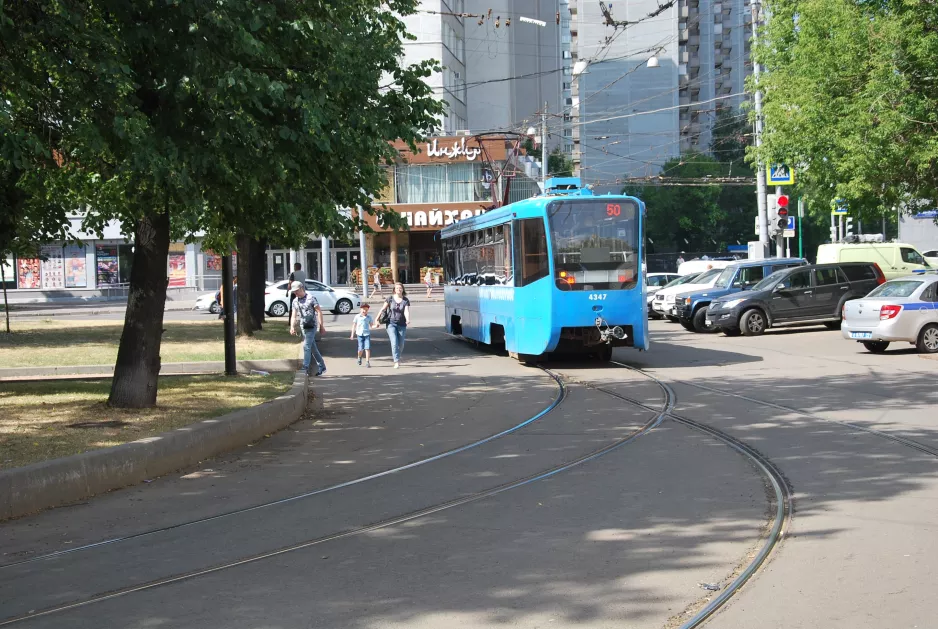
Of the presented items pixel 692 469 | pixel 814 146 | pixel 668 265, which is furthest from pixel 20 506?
pixel 668 265

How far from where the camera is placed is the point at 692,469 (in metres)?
9.27

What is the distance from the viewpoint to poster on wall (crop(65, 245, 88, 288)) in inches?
2347

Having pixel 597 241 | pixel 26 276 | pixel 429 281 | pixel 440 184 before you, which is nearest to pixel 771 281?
pixel 597 241

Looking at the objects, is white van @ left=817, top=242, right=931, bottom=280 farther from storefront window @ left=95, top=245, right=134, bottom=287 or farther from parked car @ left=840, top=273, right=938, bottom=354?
storefront window @ left=95, top=245, right=134, bottom=287

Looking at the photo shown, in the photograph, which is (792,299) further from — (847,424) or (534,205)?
(847,424)

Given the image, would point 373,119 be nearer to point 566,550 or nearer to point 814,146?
point 566,550

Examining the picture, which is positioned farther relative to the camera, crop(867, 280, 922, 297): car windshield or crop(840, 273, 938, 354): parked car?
crop(867, 280, 922, 297): car windshield

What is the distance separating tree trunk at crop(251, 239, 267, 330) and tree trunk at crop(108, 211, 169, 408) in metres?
15.8

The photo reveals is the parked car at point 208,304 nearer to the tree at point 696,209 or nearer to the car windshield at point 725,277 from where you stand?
the car windshield at point 725,277

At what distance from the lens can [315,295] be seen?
40438mm

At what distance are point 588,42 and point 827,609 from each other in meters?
86.4

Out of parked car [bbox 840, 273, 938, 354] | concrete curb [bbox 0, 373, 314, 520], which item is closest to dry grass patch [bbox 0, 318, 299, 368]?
concrete curb [bbox 0, 373, 314, 520]

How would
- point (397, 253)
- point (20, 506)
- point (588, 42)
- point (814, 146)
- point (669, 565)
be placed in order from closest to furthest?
1. point (669, 565)
2. point (20, 506)
3. point (814, 146)
4. point (397, 253)
5. point (588, 42)

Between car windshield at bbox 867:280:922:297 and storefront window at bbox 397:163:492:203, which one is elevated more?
storefront window at bbox 397:163:492:203
